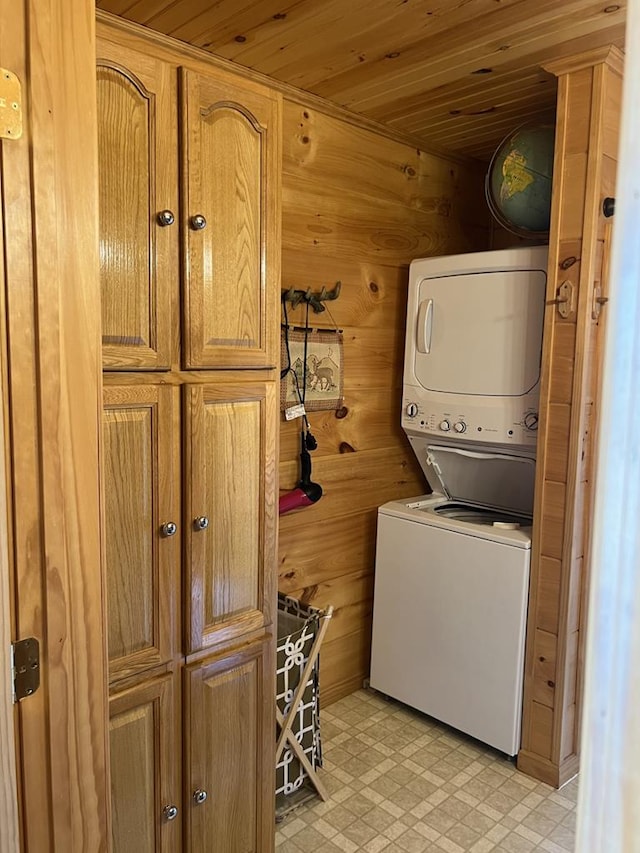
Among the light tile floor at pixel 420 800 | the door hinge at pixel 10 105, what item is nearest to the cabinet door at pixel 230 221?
the door hinge at pixel 10 105

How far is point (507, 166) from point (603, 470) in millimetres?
2314

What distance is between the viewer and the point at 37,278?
896mm

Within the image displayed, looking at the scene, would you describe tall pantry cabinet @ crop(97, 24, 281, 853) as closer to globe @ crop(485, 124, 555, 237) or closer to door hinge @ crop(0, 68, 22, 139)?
door hinge @ crop(0, 68, 22, 139)

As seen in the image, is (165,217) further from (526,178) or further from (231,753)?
(526,178)

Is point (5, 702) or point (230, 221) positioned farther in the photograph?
point (230, 221)

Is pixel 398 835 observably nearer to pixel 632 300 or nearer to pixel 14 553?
pixel 14 553

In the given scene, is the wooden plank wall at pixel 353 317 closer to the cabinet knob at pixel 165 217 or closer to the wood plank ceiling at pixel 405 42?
the wood plank ceiling at pixel 405 42

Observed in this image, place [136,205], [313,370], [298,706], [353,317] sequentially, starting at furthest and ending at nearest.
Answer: [353,317] → [313,370] → [298,706] → [136,205]

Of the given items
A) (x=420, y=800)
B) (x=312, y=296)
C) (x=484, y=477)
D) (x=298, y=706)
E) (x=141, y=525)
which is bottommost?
(x=420, y=800)

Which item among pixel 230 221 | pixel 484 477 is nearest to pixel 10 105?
pixel 230 221

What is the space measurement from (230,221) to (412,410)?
54.9 inches

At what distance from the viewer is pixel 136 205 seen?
54.2 inches

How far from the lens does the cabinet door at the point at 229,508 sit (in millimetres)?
1526

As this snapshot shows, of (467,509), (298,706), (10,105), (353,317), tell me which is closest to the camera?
(10,105)
